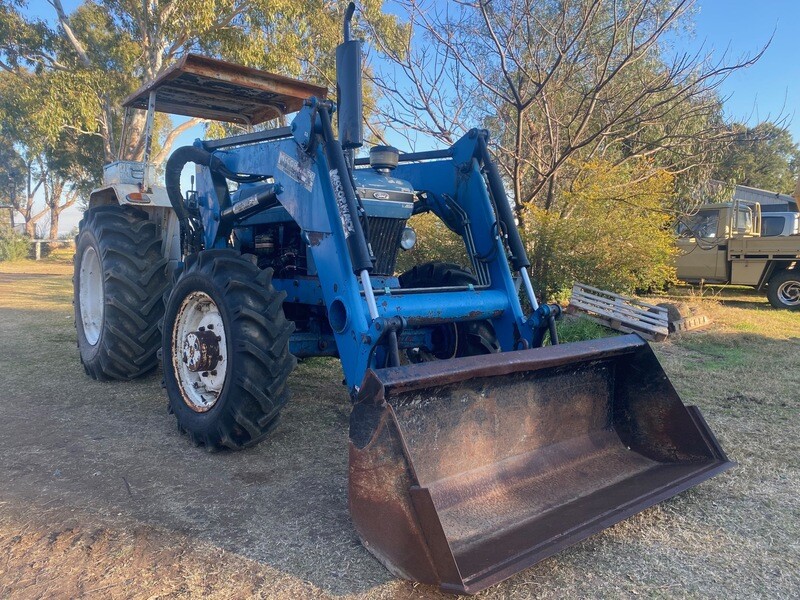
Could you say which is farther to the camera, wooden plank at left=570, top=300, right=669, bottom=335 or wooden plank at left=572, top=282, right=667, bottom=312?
wooden plank at left=572, top=282, right=667, bottom=312

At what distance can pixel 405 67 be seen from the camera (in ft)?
32.4

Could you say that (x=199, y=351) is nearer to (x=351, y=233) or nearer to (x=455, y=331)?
(x=351, y=233)

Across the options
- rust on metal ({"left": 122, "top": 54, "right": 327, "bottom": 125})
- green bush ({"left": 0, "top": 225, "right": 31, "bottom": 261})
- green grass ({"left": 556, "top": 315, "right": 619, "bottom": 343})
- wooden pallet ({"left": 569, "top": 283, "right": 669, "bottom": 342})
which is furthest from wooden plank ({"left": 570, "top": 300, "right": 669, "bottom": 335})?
A: green bush ({"left": 0, "top": 225, "right": 31, "bottom": 261})

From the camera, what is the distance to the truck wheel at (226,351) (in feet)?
11.6

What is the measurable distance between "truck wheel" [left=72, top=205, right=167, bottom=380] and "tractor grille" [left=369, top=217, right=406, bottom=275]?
220 centimetres

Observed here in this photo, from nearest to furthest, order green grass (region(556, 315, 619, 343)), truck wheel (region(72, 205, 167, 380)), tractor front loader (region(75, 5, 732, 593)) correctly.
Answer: tractor front loader (region(75, 5, 732, 593)) < truck wheel (region(72, 205, 167, 380)) < green grass (region(556, 315, 619, 343))

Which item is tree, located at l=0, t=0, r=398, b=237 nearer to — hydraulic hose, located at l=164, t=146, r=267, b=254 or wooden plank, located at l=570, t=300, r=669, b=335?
wooden plank, located at l=570, t=300, r=669, b=335

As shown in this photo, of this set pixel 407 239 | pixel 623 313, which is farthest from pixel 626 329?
pixel 407 239

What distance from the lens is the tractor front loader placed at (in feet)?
8.52

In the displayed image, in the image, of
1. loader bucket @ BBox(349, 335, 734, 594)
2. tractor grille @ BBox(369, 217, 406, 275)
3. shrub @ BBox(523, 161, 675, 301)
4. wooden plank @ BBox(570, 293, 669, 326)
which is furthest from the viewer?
shrub @ BBox(523, 161, 675, 301)

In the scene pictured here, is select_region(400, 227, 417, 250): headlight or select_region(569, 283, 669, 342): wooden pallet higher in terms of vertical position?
select_region(400, 227, 417, 250): headlight

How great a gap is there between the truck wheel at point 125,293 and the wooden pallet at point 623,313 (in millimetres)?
5811

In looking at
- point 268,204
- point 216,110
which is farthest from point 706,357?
point 216,110

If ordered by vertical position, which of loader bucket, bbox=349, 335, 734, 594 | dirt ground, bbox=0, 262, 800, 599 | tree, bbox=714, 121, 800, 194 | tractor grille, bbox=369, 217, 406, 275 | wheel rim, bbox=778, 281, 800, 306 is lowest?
dirt ground, bbox=0, 262, 800, 599
